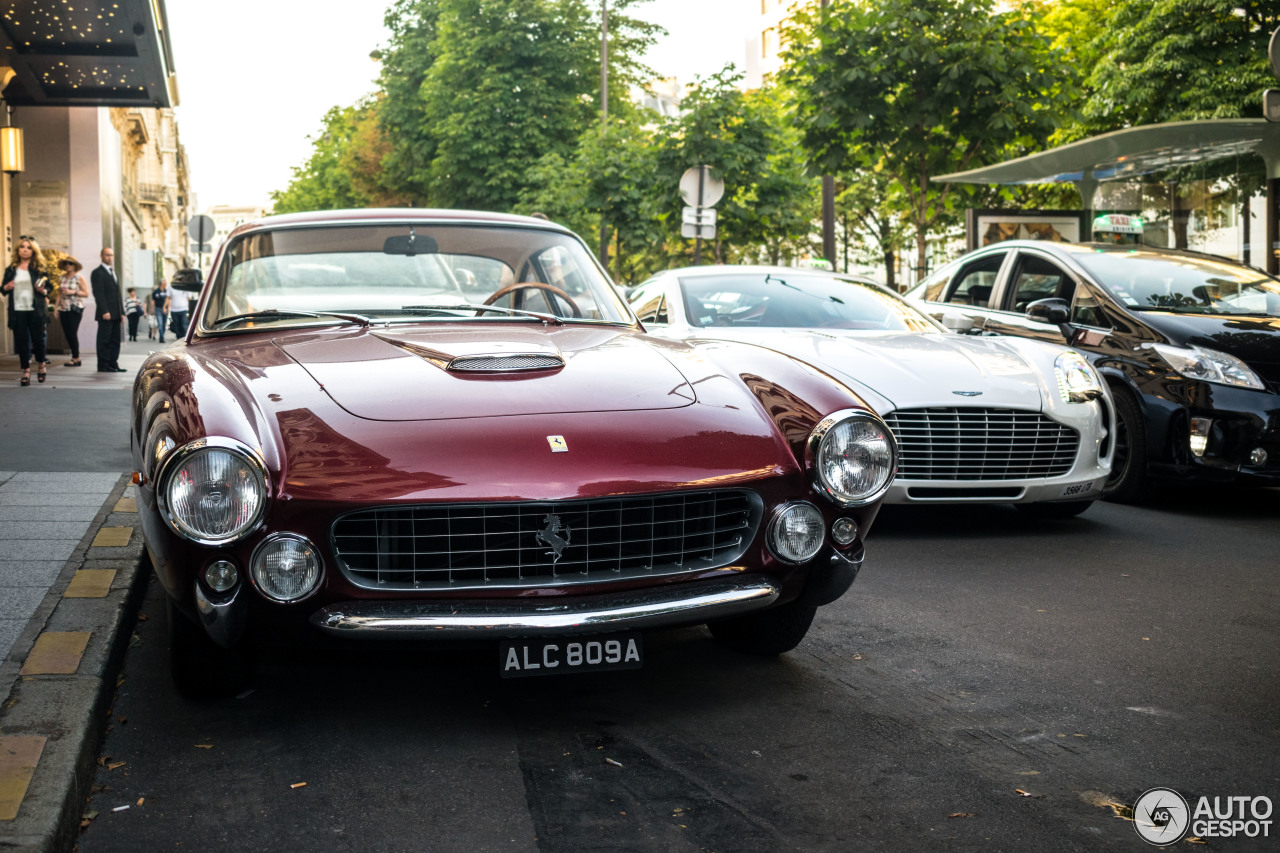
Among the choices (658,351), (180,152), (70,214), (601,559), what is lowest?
(601,559)

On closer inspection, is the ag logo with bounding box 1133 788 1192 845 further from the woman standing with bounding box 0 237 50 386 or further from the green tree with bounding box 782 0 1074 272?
the green tree with bounding box 782 0 1074 272

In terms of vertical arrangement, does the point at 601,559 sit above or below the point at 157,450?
below

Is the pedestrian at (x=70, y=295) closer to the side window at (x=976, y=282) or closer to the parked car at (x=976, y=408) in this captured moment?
the side window at (x=976, y=282)

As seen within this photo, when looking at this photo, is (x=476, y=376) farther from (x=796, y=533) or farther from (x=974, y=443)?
(x=974, y=443)

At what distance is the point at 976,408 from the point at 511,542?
361 cm

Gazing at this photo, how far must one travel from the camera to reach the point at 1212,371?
743 centimetres

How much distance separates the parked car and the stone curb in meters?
2.65

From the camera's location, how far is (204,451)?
11.0 ft

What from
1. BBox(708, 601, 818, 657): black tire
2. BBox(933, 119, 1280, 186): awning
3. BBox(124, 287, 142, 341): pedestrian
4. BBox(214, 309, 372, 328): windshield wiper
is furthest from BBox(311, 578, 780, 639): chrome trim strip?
BBox(124, 287, 142, 341): pedestrian

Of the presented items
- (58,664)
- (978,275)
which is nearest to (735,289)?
(978,275)

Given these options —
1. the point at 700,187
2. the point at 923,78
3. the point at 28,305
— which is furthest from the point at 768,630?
the point at 923,78

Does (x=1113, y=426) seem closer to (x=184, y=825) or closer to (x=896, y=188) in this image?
(x=184, y=825)

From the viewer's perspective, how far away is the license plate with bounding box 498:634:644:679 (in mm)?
3426

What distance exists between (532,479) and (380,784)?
0.82 m
